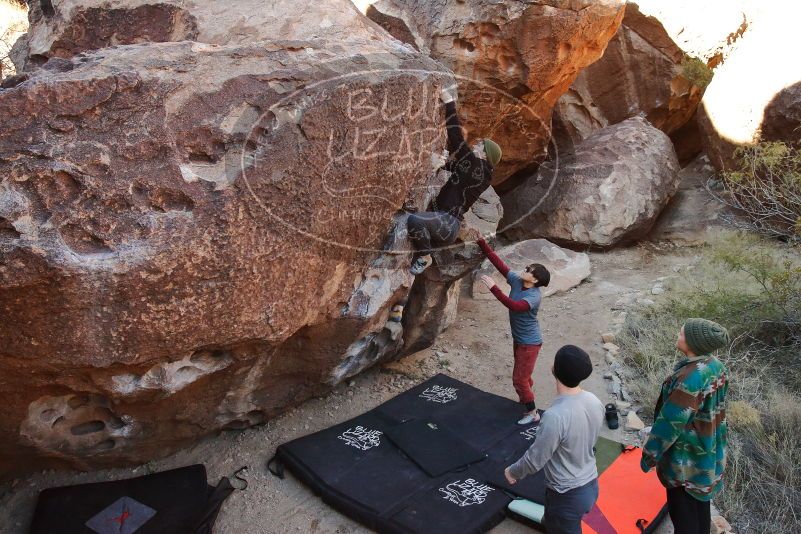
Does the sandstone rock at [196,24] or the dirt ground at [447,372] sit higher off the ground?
the sandstone rock at [196,24]

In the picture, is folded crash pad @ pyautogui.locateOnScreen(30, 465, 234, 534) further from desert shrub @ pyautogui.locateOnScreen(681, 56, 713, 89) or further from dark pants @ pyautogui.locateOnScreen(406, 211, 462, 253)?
desert shrub @ pyautogui.locateOnScreen(681, 56, 713, 89)

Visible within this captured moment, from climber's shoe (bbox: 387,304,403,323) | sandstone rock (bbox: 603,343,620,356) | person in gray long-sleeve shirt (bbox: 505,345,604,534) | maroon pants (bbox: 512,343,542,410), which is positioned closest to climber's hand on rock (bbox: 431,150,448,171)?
climber's shoe (bbox: 387,304,403,323)

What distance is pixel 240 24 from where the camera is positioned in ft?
12.0

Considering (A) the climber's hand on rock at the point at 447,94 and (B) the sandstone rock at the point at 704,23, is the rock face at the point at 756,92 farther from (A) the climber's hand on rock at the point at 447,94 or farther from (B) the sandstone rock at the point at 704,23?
(A) the climber's hand on rock at the point at 447,94

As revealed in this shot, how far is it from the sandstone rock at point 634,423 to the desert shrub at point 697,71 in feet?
19.3

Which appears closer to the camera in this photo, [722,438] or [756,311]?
[722,438]

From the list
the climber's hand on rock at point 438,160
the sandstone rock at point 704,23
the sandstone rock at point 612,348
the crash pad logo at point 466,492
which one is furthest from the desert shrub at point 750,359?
the sandstone rock at point 704,23

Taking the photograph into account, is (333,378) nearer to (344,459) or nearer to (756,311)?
(344,459)

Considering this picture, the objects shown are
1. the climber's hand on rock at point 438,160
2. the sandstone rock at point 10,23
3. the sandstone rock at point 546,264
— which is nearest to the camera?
the climber's hand on rock at point 438,160

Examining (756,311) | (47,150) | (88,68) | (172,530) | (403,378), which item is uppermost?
(88,68)

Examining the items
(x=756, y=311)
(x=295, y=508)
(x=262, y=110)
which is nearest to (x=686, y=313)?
(x=756, y=311)

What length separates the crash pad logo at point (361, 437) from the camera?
357 cm

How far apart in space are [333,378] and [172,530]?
130 cm

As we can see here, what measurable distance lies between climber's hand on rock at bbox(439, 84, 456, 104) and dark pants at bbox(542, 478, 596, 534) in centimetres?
234
